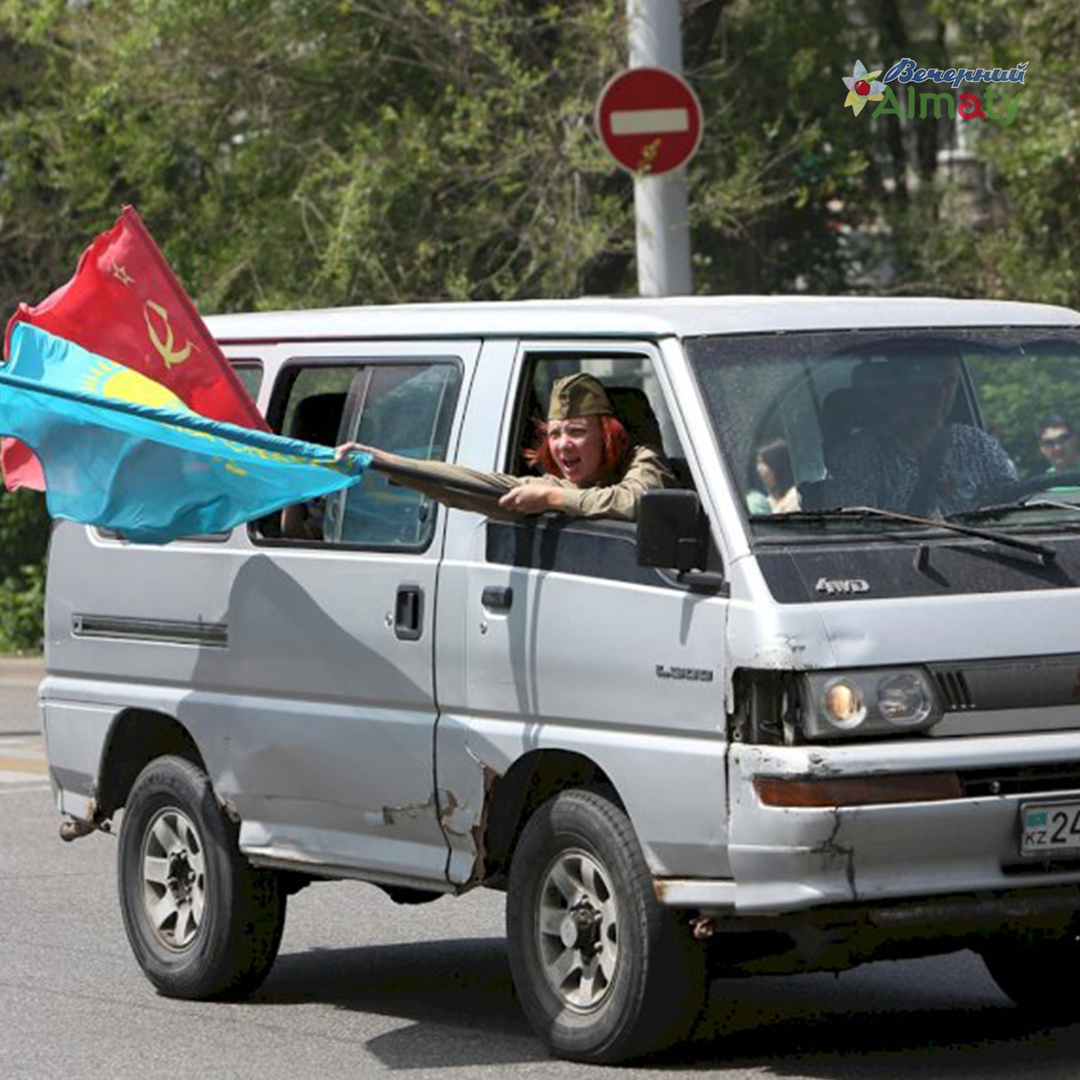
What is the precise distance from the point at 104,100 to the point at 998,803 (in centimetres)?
1674

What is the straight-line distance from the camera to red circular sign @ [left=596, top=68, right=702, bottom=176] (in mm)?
16078

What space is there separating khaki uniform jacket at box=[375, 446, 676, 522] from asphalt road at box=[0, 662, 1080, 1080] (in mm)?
1394

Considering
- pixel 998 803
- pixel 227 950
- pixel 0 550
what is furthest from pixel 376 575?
pixel 0 550

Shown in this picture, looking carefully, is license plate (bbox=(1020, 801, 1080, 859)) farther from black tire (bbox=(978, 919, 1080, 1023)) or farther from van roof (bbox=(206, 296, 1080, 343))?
van roof (bbox=(206, 296, 1080, 343))

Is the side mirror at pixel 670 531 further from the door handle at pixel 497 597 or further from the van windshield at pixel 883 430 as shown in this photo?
the door handle at pixel 497 597

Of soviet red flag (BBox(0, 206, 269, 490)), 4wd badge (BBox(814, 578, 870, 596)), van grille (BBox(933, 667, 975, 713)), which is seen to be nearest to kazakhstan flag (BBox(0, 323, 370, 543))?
soviet red flag (BBox(0, 206, 269, 490))

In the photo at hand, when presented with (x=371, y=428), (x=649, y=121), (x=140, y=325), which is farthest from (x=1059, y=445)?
(x=649, y=121)

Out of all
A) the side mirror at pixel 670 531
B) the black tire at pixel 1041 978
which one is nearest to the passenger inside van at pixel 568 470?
the side mirror at pixel 670 531

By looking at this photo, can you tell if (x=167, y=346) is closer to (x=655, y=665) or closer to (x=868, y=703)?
(x=655, y=665)

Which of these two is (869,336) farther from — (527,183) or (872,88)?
(872,88)

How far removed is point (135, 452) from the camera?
9234 millimetres

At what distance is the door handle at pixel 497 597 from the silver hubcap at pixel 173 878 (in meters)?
1.71

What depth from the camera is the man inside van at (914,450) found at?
27.3ft

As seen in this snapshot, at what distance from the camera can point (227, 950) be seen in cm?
971
